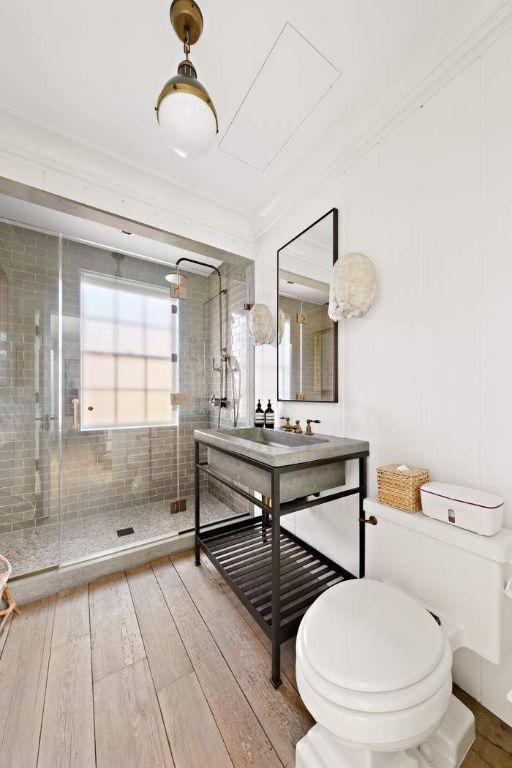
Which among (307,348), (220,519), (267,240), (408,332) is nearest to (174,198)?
(267,240)

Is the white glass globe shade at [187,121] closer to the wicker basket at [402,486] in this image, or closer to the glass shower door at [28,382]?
the wicker basket at [402,486]

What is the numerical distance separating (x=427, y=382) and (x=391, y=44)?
4.41 ft

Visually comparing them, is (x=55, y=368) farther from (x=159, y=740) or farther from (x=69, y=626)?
(x=159, y=740)

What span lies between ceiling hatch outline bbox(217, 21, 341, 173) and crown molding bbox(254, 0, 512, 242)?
10.2 inches

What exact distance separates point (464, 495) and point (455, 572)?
245mm

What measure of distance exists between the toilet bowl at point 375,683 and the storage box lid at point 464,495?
355mm

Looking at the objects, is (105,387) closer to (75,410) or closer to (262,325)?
(75,410)

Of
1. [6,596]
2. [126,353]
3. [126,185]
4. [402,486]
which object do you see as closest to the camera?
[402,486]

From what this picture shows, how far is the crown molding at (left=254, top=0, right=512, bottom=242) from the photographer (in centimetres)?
106

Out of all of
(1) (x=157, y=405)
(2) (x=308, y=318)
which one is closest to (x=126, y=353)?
(1) (x=157, y=405)

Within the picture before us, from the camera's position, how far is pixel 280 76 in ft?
4.27

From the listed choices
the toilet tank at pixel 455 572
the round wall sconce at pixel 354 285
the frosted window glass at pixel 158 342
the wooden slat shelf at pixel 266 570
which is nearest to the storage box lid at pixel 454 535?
the toilet tank at pixel 455 572

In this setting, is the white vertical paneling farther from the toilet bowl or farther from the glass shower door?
the glass shower door

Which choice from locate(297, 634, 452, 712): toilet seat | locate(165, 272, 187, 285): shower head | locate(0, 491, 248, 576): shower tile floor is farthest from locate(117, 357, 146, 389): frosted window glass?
locate(297, 634, 452, 712): toilet seat
